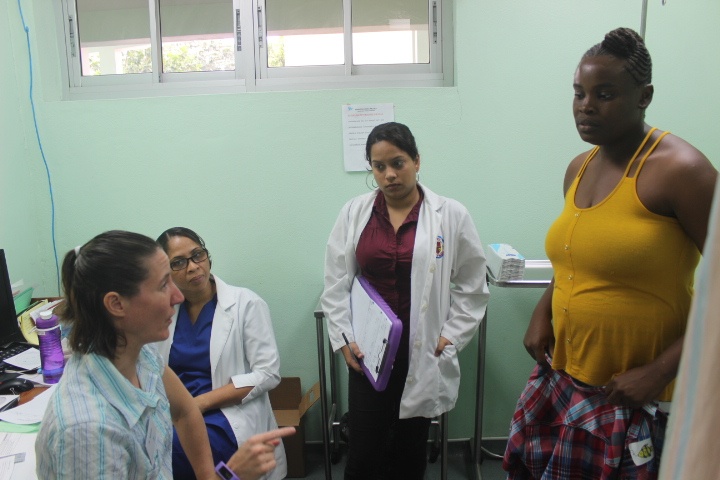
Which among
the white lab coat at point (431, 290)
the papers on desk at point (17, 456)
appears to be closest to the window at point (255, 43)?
the white lab coat at point (431, 290)

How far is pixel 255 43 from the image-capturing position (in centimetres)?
243

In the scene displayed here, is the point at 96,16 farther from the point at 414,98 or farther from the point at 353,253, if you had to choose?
the point at 353,253

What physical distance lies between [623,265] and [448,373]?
0.97 metres

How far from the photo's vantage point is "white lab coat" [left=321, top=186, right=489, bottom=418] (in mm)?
1774

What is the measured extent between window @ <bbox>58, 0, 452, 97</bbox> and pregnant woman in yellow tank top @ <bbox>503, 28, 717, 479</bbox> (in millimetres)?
1456

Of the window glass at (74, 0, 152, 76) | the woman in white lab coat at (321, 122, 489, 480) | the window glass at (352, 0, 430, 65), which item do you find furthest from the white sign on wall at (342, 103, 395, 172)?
the window glass at (74, 0, 152, 76)

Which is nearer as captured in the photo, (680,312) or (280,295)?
(680,312)

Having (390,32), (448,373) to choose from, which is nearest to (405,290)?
(448,373)

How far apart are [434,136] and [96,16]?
173cm

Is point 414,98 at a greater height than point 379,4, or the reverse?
point 379,4

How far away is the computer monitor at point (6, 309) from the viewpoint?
6.51 feet

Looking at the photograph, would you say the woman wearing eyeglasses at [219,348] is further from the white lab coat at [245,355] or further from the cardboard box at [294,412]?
the cardboard box at [294,412]

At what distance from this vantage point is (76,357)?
1.08 metres

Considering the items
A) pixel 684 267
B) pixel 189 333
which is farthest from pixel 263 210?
pixel 684 267
